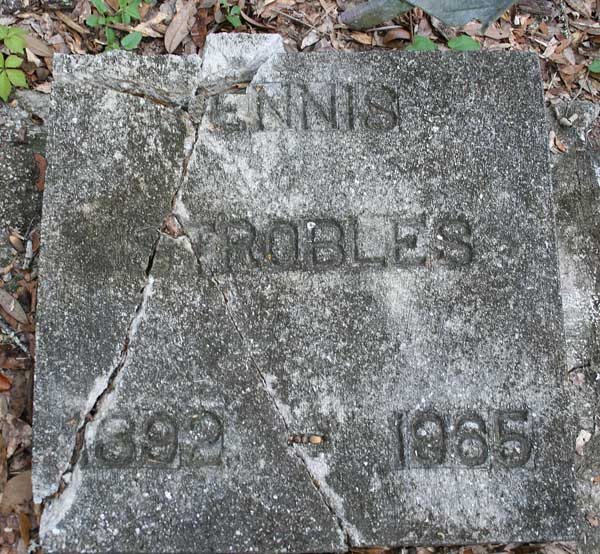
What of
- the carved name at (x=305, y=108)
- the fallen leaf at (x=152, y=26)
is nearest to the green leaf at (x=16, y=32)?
the fallen leaf at (x=152, y=26)

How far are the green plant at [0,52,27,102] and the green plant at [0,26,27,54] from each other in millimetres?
37

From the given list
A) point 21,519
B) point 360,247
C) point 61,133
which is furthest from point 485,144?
point 21,519

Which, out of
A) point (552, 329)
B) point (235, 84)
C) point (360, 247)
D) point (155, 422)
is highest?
point (235, 84)

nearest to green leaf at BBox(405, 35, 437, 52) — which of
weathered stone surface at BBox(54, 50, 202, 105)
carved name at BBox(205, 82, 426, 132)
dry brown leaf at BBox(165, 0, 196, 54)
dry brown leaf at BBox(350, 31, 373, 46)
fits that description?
dry brown leaf at BBox(350, 31, 373, 46)

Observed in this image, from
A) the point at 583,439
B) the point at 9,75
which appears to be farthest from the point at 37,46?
the point at 583,439

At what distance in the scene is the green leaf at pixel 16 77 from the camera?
7.89 feet

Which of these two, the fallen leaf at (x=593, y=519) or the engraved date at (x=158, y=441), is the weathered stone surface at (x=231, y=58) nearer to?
the engraved date at (x=158, y=441)

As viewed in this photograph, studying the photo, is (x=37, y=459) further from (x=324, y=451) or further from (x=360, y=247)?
(x=360, y=247)

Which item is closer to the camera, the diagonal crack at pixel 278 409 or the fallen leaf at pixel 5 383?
the diagonal crack at pixel 278 409

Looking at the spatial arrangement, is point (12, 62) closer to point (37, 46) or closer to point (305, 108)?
point (37, 46)

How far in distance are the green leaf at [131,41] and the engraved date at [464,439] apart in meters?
1.86

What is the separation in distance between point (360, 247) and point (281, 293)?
305 millimetres

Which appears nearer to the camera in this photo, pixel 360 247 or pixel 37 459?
pixel 37 459

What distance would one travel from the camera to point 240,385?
1.89 m
